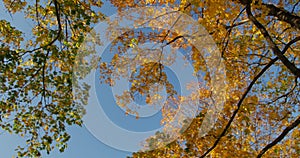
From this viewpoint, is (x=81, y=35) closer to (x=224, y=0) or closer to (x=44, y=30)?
(x=44, y=30)

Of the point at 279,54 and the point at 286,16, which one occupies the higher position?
the point at 286,16

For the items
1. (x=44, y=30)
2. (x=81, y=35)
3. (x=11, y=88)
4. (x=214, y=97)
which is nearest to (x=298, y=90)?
(x=214, y=97)

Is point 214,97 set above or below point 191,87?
below

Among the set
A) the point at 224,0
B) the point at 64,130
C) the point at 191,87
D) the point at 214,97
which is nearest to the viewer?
the point at 224,0

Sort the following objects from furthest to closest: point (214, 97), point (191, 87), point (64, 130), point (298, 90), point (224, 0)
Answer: point (191, 87)
point (298, 90)
point (64, 130)
point (214, 97)
point (224, 0)

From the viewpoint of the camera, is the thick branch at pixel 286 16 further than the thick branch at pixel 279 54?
Yes

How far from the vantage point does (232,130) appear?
669cm

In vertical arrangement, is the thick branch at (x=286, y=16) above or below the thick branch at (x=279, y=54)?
above

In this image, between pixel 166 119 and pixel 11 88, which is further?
pixel 166 119

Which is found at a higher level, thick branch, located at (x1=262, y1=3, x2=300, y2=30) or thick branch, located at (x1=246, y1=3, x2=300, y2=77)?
thick branch, located at (x1=262, y1=3, x2=300, y2=30)

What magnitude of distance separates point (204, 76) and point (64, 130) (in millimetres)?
3220

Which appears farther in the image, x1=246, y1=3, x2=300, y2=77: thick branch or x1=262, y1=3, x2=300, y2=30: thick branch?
x1=262, y1=3, x2=300, y2=30: thick branch

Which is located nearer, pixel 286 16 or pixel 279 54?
pixel 279 54

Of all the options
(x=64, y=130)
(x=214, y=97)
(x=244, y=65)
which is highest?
(x=244, y=65)
